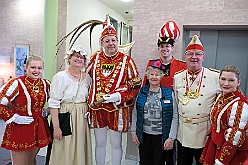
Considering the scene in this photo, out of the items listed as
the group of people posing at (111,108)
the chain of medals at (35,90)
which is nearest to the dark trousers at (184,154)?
the group of people posing at (111,108)

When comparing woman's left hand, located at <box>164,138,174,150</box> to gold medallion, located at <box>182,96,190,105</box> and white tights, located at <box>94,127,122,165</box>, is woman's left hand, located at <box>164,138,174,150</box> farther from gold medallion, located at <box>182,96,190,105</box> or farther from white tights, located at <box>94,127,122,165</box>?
white tights, located at <box>94,127,122,165</box>

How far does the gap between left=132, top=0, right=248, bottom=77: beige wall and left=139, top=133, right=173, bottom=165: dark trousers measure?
3.80ft

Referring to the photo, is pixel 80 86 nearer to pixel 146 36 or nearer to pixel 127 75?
pixel 127 75

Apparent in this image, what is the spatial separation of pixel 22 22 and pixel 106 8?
6.88 feet

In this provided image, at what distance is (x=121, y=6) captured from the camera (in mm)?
5770

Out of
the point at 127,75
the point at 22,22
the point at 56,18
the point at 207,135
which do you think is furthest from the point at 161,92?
the point at 22,22

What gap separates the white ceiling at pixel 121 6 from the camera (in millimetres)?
5412

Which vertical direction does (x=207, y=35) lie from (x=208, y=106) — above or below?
above

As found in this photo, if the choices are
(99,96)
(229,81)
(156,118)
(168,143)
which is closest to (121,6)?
(99,96)

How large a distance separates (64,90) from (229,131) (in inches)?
53.6

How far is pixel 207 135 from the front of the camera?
173cm

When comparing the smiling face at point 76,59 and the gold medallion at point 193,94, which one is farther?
the smiling face at point 76,59

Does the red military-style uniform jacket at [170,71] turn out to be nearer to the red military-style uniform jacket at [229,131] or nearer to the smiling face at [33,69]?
the red military-style uniform jacket at [229,131]

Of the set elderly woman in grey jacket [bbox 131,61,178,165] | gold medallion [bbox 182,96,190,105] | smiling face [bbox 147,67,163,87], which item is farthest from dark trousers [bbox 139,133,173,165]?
smiling face [bbox 147,67,163,87]
